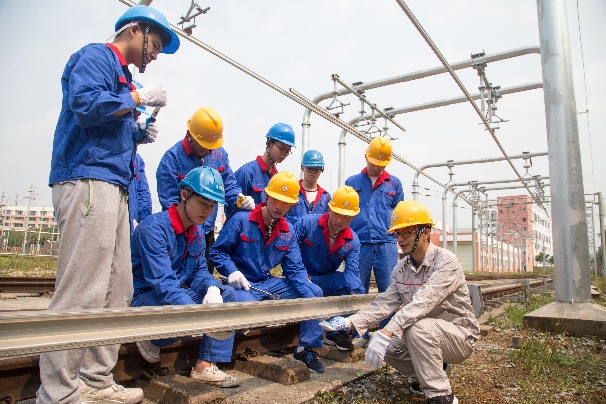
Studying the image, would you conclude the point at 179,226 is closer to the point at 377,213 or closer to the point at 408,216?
the point at 408,216

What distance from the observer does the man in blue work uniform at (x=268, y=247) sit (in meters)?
4.11

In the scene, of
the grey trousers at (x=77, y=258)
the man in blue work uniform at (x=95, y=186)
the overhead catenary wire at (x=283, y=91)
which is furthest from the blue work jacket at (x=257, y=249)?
the overhead catenary wire at (x=283, y=91)

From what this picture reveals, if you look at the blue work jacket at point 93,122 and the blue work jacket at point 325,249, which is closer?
the blue work jacket at point 93,122

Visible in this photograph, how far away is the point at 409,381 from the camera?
353 centimetres

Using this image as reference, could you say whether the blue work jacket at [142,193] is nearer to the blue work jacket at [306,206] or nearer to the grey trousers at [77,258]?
the blue work jacket at [306,206]

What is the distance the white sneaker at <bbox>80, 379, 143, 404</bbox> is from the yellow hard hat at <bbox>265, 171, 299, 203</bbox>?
205cm

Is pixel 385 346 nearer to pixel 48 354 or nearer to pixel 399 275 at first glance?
pixel 399 275

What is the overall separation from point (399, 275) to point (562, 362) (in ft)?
6.08

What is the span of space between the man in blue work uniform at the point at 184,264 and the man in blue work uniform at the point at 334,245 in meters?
Result: 1.43

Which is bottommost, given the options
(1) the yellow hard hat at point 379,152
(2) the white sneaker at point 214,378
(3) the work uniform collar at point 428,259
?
(2) the white sneaker at point 214,378

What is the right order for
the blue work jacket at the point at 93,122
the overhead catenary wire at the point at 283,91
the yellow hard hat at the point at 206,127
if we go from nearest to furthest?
the blue work jacket at the point at 93,122
the yellow hard hat at the point at 206,127
the overhead catenary wire at the point at 283,91

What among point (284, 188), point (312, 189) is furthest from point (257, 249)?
point (312, 189)

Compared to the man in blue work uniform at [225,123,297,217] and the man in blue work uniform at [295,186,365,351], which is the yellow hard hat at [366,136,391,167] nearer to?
the man in blue work uniform at [295,186,365,351]

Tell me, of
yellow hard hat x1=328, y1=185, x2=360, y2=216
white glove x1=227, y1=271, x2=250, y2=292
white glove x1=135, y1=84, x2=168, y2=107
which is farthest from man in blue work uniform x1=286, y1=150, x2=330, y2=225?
white glove x1=135, y1=84, x2=168, y2=107
